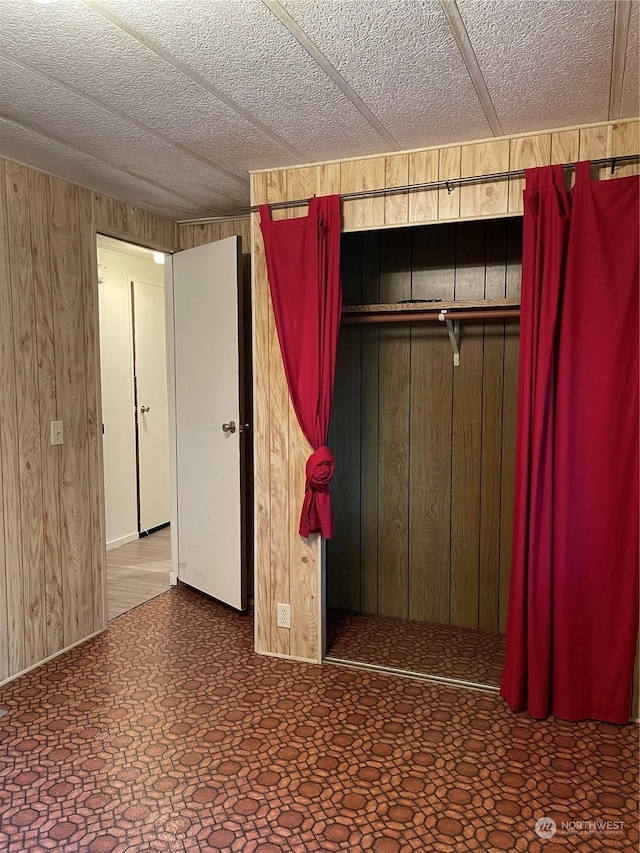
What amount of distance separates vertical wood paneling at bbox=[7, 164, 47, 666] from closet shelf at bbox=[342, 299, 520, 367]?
4.93 ft

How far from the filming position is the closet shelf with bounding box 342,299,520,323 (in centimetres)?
277

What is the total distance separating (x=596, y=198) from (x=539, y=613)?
5.31 feet

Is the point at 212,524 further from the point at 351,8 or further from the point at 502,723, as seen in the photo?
A: the point at 351,8

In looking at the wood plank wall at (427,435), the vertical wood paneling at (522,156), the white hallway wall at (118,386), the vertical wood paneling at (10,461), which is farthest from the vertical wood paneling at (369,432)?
the white hallway wall at (118,386)

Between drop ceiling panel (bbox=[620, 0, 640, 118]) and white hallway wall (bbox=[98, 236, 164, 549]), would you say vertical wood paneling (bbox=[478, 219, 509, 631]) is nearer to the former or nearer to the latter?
drop ceiling panel (bbox=[620, 0, 640, 118])

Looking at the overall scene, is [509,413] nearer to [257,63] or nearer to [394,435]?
[394,435]

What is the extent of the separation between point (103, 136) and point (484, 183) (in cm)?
158

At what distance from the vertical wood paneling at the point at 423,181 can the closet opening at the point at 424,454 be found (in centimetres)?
41

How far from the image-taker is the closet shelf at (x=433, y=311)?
2769mm

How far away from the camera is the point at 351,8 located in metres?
1.62

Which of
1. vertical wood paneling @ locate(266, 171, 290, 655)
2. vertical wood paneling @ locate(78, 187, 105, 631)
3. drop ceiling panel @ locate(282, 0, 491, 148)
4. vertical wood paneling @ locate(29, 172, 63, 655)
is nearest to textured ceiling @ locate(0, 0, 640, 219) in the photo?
drop ceiling panel @ locate(282, 0, 491, 148)

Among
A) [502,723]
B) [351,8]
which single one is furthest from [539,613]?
[351,8]

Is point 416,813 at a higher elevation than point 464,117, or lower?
lower

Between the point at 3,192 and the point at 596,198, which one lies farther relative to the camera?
A: the point at 3,192
